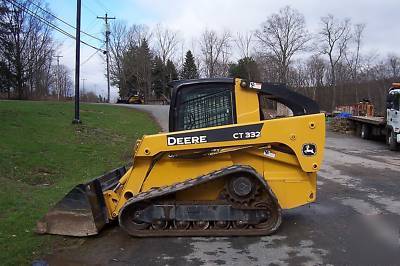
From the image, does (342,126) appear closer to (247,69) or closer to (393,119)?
(393,119)

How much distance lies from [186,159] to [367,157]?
12.9 meters

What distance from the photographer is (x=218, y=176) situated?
7.01 meters

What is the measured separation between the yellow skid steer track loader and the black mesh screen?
0.02 metres

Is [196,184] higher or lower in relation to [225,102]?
lower

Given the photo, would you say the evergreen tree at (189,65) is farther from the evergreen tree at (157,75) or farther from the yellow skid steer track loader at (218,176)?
the yellow skid steer track loader at (218,176)

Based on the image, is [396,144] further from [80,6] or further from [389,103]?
[80,6]

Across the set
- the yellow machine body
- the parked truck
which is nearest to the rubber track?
the yellow machine body

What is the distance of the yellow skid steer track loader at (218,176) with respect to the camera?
711 cm

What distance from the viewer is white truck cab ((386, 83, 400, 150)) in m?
21.5

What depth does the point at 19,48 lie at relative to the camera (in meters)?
67.8

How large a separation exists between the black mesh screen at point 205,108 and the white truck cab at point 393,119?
1559cm

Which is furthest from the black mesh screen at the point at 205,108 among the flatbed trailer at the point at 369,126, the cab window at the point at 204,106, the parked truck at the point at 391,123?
the flatbed trailer at the point at 369,126

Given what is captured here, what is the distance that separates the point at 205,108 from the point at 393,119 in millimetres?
16838

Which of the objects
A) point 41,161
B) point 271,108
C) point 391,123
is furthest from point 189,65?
point 271,108
